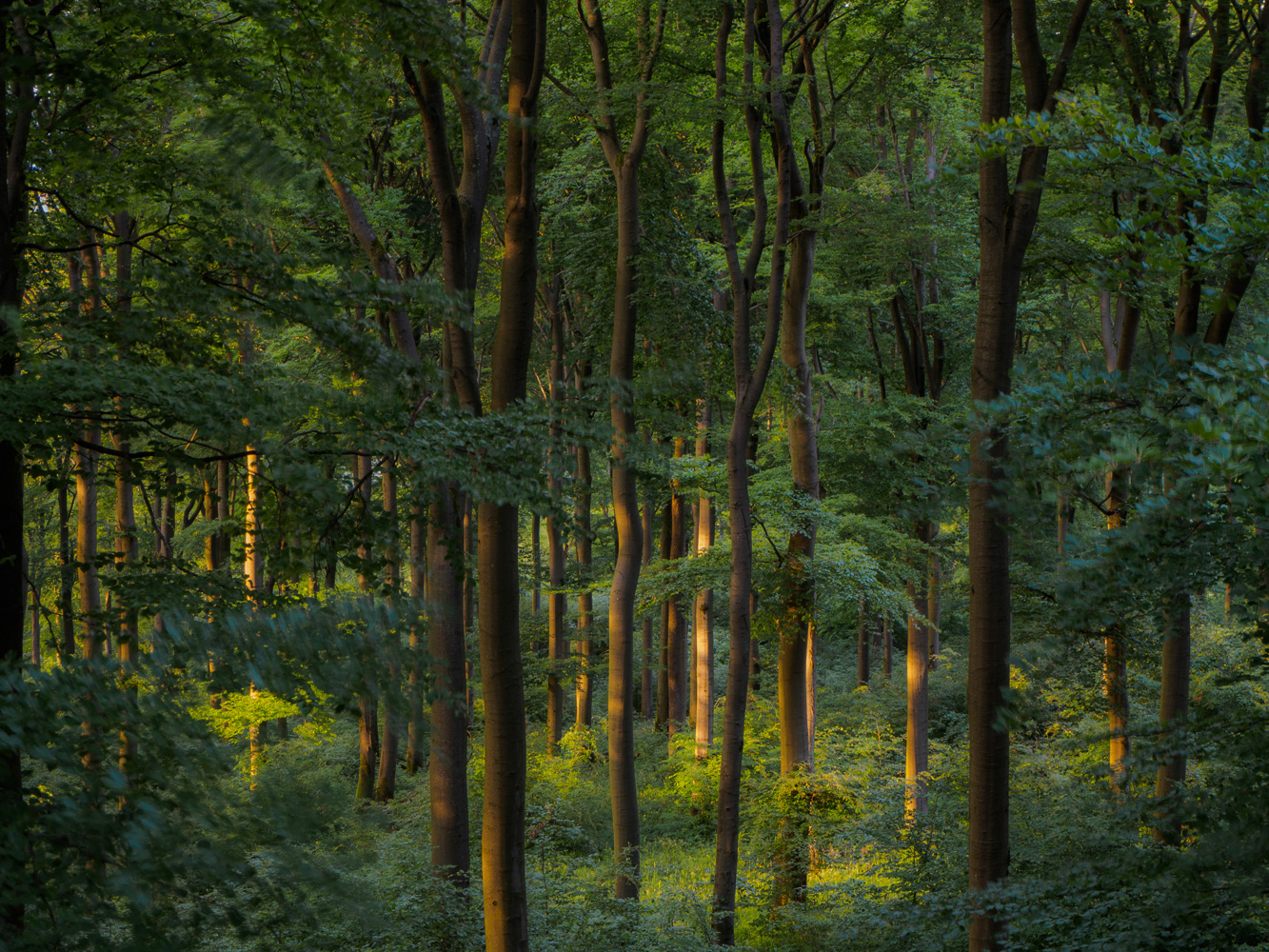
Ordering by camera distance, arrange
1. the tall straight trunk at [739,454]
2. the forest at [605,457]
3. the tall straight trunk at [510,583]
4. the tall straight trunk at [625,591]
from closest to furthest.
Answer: the forest at [605,457]
the tall straight trunk at [510,583]
the tall straight trunk at [739,454]
the tall straight trunk at [625,591]

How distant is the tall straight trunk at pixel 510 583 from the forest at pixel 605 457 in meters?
0.04

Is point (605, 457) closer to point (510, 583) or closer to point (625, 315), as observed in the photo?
point (510, 583)

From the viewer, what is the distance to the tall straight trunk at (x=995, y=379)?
6457mm

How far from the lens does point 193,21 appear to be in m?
4.85

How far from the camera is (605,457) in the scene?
711 cm

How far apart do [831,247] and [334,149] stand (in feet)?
38.0

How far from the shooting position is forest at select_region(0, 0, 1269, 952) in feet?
11.4

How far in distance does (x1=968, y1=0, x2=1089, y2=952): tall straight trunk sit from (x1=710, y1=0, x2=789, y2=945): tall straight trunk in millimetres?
3170

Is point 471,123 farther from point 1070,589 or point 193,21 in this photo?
point 1070,589

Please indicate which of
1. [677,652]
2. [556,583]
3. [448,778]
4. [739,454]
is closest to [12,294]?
[448,778]

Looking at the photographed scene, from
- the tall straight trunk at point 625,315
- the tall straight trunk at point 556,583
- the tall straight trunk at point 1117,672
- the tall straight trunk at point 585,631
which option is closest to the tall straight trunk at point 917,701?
the tall straight trunk at point 1117,672

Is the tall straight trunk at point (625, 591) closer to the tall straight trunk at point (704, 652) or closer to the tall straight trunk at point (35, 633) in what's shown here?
the tall straight trunk at point (704, 652)

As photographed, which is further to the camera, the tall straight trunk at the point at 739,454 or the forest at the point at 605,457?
the tall straight trunk at the point at 739,454

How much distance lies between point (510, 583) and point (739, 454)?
4343 mm
